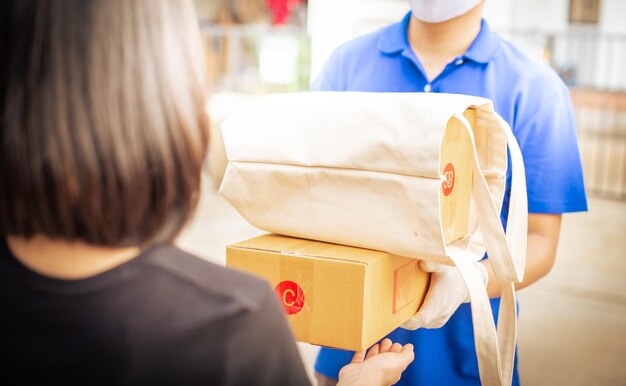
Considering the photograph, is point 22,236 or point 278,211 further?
point 278,211

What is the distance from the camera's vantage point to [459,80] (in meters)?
1.67

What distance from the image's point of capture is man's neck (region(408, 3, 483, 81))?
171 cm

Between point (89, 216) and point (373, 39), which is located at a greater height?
point (373, 39)

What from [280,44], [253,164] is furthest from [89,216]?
[280,44]

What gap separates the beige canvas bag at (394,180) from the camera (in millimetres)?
1152

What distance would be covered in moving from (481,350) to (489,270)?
12.4 inches

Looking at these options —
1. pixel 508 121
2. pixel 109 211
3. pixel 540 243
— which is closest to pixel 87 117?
pixel 109 211

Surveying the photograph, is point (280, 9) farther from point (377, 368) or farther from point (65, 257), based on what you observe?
point (65, 257)

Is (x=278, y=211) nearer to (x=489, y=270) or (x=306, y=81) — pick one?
(x=489, y=270)

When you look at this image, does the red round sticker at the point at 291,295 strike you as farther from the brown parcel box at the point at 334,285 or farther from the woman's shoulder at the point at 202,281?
the woman's shoulder at the point at 202,281

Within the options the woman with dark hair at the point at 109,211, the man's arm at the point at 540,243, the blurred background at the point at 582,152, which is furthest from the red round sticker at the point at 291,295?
the man's arm at the point at 540,243

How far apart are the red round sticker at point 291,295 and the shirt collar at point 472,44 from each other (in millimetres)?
742

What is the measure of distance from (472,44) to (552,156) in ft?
1.07

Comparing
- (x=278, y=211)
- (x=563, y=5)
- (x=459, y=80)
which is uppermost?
(x=563, y=5)
